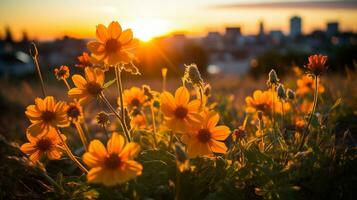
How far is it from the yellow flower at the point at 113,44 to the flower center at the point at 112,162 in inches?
19.2

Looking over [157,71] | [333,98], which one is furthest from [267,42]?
[333,98]

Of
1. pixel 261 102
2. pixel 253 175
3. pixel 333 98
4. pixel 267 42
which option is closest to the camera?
pixel 253 175

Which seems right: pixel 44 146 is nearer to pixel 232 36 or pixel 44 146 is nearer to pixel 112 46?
pixel 112 46

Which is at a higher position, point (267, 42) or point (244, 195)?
point (244, 195)

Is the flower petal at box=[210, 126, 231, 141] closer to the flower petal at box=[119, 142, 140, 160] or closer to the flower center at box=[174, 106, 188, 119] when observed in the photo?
the flower center at box=[174, 106, 188, 119]

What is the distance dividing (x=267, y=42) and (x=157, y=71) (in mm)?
35010

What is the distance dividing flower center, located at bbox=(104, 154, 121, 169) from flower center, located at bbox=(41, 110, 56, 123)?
0.53 m

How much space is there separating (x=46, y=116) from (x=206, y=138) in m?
0.87

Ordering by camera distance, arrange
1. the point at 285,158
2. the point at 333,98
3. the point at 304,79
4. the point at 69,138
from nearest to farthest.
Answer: the point at 285,158 → the point at 304,79 → the point at 69,138 → the point at 333,98

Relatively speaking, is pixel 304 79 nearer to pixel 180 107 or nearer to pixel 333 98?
pixel 333 98

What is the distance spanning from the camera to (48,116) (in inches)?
85.6

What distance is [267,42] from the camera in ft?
205

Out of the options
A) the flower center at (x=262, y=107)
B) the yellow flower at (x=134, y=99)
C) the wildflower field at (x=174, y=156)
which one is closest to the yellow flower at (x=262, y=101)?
the flower center at (x=262, y=107)

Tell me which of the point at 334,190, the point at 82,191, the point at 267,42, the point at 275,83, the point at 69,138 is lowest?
the point at 267,42
